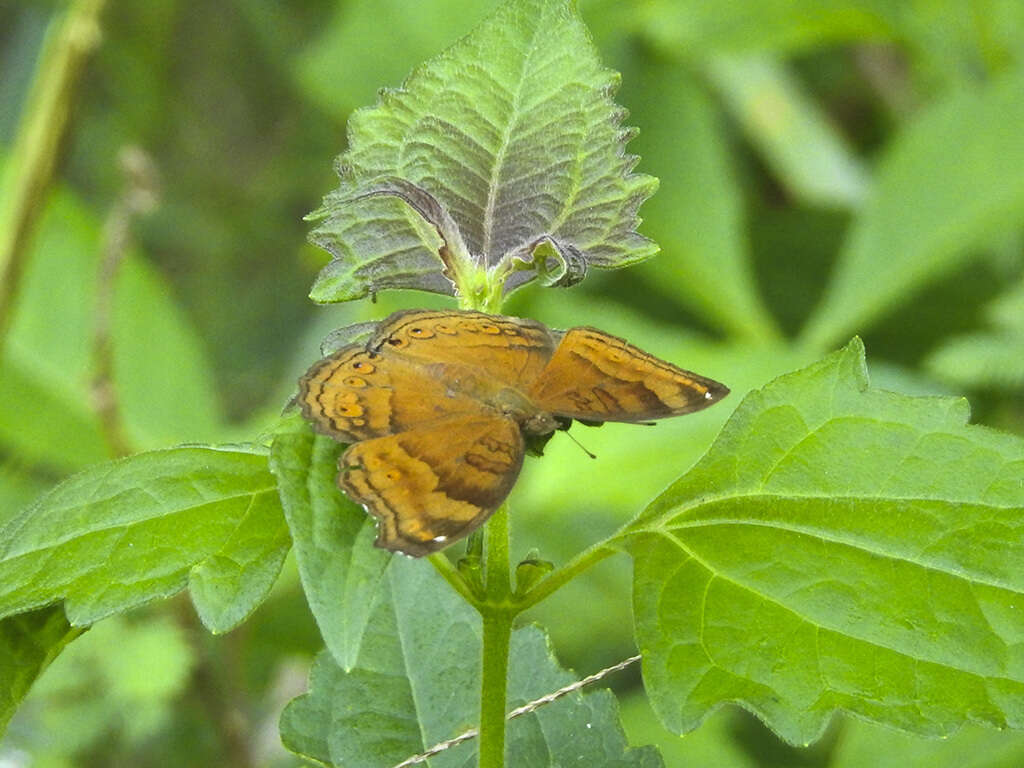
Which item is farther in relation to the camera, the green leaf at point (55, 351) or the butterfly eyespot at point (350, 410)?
the green leaf at point (55, 351)

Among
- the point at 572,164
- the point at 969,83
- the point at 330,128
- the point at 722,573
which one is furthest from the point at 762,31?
the point at 722,573

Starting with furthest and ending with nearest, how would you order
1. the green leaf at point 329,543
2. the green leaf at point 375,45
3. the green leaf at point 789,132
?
the green leaf at point 789,132 → the green leaf at point 375,45 → the green leaf at point 329,543

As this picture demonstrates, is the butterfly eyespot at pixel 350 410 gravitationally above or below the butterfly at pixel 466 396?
above

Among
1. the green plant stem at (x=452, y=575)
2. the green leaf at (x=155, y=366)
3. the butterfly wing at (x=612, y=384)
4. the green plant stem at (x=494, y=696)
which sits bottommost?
the green leaf at (x=155, y=366)

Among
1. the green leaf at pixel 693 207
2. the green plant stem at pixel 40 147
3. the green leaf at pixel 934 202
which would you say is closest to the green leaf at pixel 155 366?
Answer: the green plant stem at pixel 40 147

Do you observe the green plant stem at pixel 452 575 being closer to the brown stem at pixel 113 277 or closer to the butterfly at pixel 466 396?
the butterfly at pixel 466 396

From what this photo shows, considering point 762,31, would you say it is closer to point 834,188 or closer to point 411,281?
point 834,188

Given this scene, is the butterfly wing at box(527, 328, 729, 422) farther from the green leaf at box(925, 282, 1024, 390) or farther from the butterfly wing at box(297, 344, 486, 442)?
the green leaf at box(925, 282, 1024, 390)
